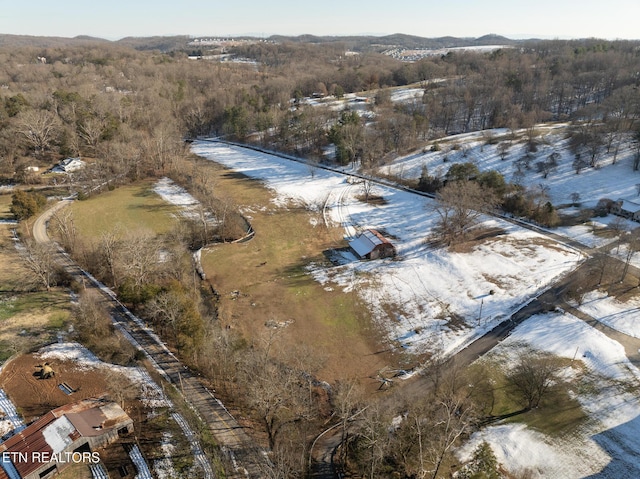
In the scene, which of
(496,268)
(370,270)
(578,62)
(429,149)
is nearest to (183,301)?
(370,270)

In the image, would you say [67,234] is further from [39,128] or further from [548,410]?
[548,410]

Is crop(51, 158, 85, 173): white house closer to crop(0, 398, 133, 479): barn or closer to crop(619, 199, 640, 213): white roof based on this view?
crop(0, 398, 133, 479): barn

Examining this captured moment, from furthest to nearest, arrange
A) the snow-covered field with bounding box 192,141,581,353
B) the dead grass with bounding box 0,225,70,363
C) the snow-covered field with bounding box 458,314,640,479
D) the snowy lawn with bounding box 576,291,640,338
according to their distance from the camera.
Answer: the snow-covered field with bounding box 192,141,581,353 → the snowy lawn with bounding box 576,291,640,338 → the dead grass with bounding box 0,225,70,363 → the snow-covered field with bounding box 458,314,640,479

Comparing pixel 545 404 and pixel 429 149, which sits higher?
pixel 429 149

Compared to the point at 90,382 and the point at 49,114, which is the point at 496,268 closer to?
the point at 90,382

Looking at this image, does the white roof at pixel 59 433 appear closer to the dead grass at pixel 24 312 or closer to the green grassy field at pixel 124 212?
the dead grass at pixel 24 312

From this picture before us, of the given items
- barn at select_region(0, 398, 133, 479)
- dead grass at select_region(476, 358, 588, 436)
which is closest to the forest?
dead grass at select_region(476, 358, 588, 436)

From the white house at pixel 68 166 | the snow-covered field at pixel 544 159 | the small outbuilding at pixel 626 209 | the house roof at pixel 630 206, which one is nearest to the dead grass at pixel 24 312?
the white house at pixel 68 166
